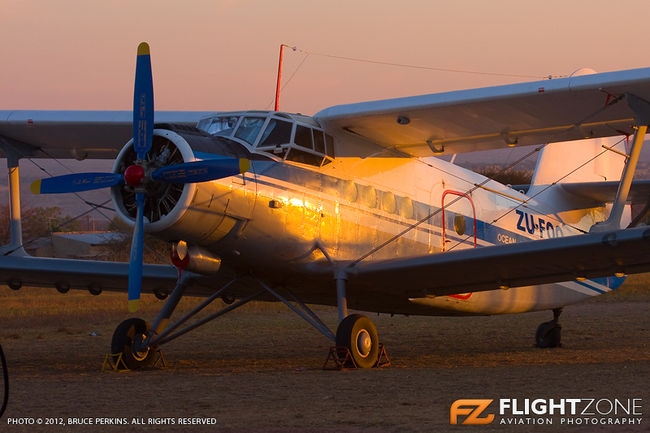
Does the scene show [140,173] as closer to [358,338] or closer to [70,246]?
[358,338]

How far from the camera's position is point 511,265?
1224 cm

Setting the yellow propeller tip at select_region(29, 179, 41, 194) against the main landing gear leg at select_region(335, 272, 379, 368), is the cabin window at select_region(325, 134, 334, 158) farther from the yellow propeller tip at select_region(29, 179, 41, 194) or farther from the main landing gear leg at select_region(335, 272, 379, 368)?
the yellow propeller tip at select_region(29, 179, 41, 194)

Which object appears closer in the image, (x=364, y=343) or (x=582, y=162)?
(x=364, y=343)

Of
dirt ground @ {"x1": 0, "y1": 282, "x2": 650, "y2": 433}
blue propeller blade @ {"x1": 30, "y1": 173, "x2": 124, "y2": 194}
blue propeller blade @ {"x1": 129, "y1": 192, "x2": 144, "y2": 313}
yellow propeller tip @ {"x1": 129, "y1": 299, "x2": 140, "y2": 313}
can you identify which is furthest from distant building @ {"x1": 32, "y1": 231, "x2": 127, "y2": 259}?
yellow propeller tip @ {"x1": 129, "y1": 299, "x2": 140, "y2": 313}

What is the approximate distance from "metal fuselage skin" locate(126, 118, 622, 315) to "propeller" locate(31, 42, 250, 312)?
1.18 ft

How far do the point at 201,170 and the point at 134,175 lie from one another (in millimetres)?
834

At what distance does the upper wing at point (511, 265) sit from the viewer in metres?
11.5

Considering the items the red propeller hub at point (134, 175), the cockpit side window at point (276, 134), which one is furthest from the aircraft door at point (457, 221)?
the red propeller hub at point (134, 175)

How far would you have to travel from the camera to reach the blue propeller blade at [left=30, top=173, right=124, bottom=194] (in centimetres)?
1105

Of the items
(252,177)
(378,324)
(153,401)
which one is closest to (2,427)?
(153,401)

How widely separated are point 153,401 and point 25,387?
218cm

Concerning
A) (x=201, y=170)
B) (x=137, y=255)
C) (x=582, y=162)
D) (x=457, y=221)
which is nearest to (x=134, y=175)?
(x=201, y=170)

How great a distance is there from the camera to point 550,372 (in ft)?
35.7

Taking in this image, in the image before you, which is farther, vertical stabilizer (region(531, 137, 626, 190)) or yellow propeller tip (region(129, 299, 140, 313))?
vertical stabilizer (region(531, 137, 626, 190))
